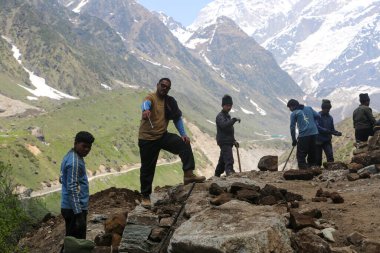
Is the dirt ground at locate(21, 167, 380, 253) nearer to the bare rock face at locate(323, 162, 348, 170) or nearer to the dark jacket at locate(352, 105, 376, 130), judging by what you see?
the bare rock face at locate(323, 162, 348, 170)

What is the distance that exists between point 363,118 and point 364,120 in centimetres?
11

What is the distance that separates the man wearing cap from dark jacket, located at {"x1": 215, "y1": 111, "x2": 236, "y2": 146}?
5.23m

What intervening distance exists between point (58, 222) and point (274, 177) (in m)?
7.02

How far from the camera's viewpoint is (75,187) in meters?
9.72

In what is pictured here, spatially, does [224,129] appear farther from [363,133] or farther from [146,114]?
[146,114]

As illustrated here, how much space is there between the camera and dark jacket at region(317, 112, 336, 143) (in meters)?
18.8

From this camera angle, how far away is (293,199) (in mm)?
11516

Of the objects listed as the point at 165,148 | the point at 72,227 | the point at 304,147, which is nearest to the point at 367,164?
the point at 304,147

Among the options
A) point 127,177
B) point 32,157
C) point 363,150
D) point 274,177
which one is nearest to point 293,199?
point 274,177

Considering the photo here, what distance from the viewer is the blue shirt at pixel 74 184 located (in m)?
9.70

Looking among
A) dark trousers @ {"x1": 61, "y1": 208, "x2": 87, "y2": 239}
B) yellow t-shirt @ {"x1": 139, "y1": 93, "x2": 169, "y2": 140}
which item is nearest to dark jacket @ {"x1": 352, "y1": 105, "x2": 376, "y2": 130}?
yellow t-shirt @ {"x1": 139, "y1": 93, "x2": 169, "y2": 140}

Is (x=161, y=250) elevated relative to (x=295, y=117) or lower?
lower

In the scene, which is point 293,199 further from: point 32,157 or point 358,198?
point 32,157

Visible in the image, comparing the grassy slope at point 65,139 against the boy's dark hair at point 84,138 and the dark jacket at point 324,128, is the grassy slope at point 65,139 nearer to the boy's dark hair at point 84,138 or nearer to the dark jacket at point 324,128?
the dark jacket at point 324,128
